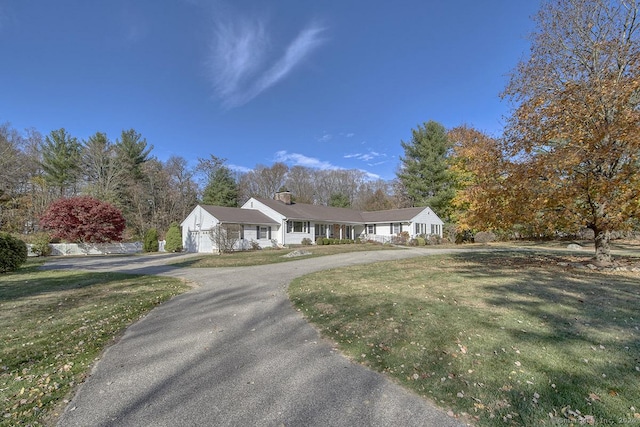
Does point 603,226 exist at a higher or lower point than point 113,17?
lower

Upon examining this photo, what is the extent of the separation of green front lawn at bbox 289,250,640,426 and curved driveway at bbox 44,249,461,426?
37 centimetres

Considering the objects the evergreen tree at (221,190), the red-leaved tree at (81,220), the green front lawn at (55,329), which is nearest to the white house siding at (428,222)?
the evergreen tree at (221,190)

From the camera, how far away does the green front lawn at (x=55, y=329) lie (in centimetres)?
Answer: 302

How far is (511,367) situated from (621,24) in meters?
14.1

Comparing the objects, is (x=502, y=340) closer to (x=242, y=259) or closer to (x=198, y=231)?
(x=242, y=259)

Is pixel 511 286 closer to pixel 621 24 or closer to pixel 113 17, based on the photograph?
pixel 621 24

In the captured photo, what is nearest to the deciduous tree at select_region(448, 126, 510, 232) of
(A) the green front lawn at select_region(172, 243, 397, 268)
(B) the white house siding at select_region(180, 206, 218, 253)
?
(A) the green front lawn at select_region(172, 243, 397, 268)

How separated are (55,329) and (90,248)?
2352cm

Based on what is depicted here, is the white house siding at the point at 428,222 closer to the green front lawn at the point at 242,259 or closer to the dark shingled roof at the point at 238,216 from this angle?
the green front lawn at the point at 242,259

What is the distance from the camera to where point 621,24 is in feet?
35.7

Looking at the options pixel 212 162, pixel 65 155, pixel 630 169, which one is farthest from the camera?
pixel 212 162

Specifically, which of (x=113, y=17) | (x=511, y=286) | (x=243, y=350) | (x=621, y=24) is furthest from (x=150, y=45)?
(x=621, y=24)

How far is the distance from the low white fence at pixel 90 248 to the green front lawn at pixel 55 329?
621 inches

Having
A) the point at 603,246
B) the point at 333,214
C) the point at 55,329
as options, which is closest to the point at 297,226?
the point at 333,214
